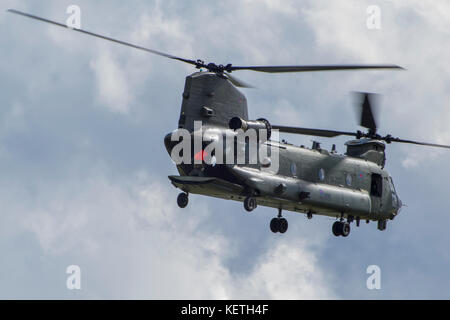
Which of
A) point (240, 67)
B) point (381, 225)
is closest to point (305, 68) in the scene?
point (240, 67)

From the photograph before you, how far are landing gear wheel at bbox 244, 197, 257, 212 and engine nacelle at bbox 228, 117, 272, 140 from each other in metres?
3.65

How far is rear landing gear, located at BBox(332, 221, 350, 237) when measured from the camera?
5716 cm

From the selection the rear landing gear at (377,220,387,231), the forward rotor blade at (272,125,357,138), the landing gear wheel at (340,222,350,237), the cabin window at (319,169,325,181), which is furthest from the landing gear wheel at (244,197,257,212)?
the rear landing gear at (377,220,387,231)

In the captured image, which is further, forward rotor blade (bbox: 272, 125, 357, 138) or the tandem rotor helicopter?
forward rotor blade (bbox: 272, 125, 357, 138)

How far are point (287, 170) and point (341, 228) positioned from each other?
6517 mm

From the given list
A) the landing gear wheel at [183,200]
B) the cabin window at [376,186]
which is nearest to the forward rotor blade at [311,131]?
the cabin window at [376,186]

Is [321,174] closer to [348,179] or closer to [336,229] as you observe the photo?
[348,179]

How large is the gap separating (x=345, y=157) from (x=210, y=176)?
12.3m

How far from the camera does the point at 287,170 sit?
174 ft

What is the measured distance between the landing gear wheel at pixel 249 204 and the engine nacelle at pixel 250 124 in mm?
3649

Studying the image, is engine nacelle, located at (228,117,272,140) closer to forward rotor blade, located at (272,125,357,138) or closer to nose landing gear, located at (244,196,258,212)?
forward rotor blade, located at (272,125,357,138)

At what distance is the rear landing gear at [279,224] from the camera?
55.0 metres
